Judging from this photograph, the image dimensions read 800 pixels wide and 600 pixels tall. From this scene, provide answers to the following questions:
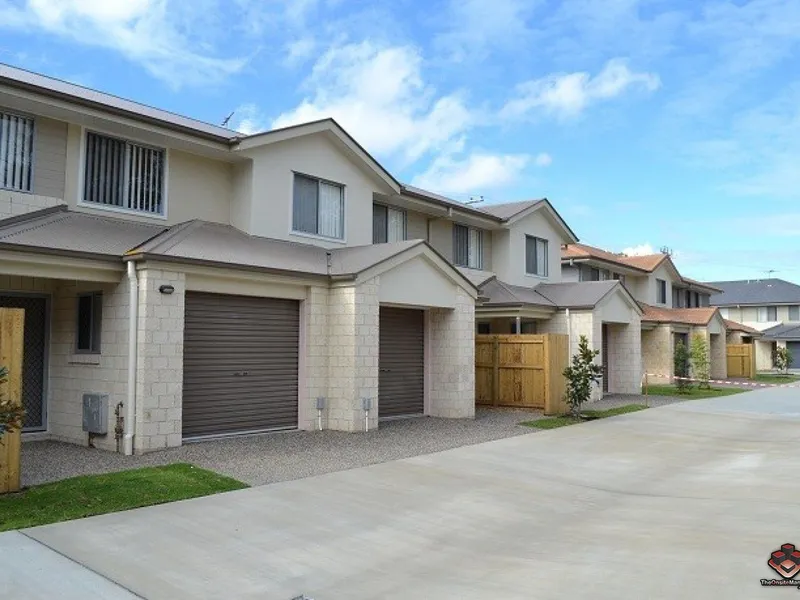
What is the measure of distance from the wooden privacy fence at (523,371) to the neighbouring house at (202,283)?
7.58 feet

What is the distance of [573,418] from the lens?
17.0m

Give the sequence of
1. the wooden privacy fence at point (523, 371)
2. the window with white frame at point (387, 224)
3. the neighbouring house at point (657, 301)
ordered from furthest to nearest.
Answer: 1. the neighbouring house at point (657, 301)
2. the window with white frame at point (387, 224)
3. the wooden privacy fence at point (523, 371)

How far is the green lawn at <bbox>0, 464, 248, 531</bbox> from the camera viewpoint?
23.8ft

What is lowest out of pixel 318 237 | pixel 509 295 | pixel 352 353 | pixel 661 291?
pixel 352 353

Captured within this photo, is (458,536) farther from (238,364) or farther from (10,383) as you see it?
(238,364)

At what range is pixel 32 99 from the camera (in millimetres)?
11305

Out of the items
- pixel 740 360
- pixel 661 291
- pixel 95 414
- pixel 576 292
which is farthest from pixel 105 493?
pixel 740 360

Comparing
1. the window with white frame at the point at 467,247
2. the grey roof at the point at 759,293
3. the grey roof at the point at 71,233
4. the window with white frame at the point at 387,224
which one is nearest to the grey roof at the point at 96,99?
the grey roof at the point at 71,233

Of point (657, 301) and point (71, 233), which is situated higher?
point (657, 301)

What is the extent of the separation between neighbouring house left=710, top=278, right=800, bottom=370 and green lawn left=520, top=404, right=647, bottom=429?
126 ft

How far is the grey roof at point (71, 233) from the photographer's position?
10406 millimetres

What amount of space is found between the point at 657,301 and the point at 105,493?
3260 centimetres

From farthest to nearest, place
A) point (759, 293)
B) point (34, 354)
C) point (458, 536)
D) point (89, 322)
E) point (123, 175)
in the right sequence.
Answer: point (759, 293) < point (123, 175) < point (34, 354) < point (89, 322) < point (458, 536)

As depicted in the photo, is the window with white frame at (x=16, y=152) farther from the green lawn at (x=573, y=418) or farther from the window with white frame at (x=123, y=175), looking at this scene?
the green lawn at (x=573, y=418)
